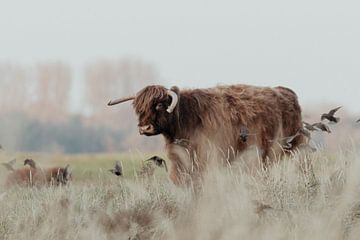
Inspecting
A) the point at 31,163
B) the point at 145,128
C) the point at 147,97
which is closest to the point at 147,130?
the point at 145,128

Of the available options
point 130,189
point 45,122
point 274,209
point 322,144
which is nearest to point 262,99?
point 322,144

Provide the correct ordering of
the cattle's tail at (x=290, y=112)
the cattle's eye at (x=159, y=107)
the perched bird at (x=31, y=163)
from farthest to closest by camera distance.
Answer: the cattle's tail at (x=290, y=112) → the cattle's eye at (x=159, y=107) → the perched bird at (x=31, y=163)

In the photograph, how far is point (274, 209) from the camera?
7.00 m

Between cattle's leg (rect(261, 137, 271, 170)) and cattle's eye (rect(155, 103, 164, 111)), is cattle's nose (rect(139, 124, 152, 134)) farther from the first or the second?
cattle's leg (rect(261, 137, 271, 170))

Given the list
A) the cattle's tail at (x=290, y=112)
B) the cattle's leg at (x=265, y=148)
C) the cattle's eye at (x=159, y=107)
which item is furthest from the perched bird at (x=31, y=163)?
the cattle's tail at (x=290, y=112)

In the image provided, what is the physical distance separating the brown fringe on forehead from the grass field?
7.83ft

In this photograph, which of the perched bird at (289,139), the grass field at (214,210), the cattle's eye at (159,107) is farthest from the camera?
the cattle's eye at (159,107)

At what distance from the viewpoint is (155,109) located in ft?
37.1

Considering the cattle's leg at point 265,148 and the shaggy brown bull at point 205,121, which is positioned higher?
the shaggy brown bull at point 205,121

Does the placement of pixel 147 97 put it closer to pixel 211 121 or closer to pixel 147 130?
pixel 147 130

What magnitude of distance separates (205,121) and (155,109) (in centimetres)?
72

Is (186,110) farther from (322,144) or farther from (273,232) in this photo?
(273,232)

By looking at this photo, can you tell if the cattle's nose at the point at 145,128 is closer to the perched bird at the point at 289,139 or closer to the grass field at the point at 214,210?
the perched bird at the point at 289,139

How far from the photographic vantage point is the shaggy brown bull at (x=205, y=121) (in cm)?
1118
